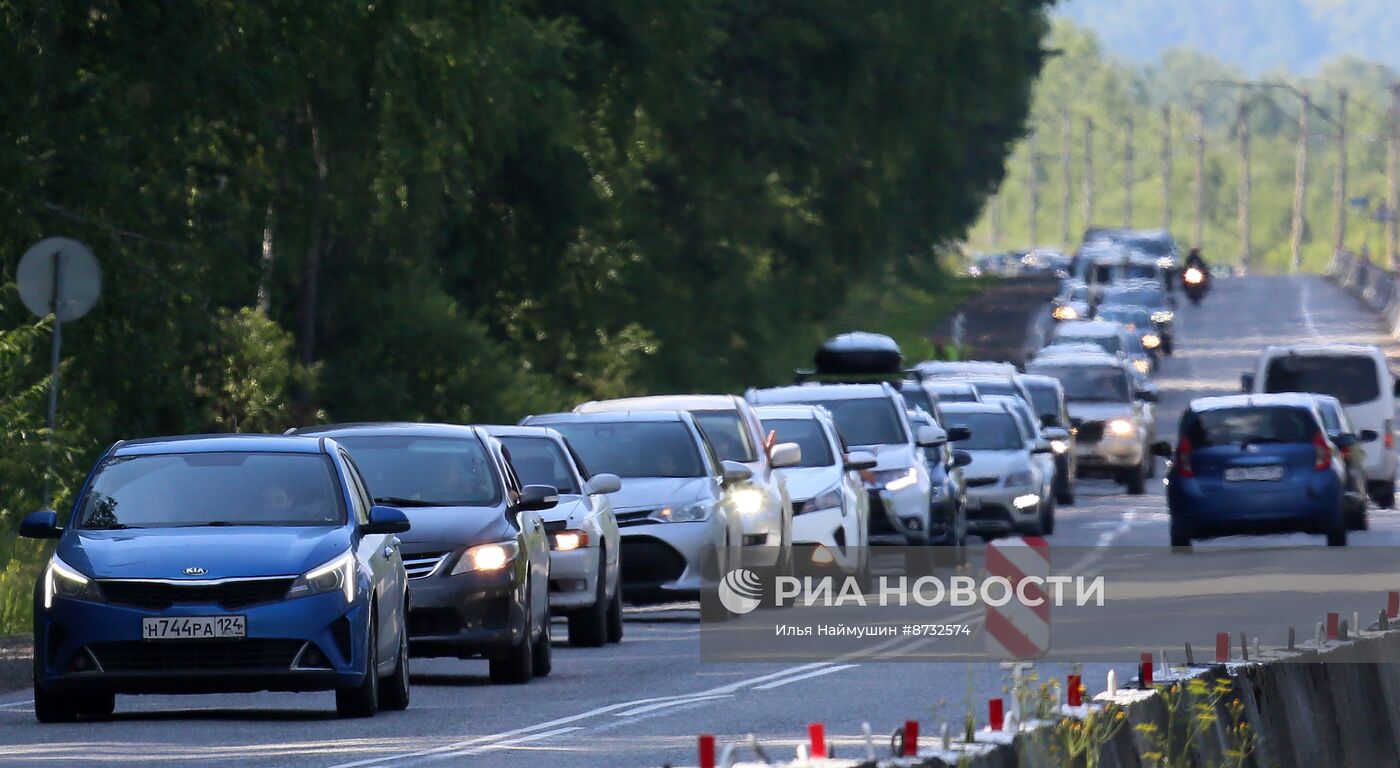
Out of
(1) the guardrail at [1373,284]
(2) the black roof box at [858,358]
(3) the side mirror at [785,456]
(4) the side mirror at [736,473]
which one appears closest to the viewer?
(4) the side mirror at [736,473]

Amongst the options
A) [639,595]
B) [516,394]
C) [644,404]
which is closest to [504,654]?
[639,595]

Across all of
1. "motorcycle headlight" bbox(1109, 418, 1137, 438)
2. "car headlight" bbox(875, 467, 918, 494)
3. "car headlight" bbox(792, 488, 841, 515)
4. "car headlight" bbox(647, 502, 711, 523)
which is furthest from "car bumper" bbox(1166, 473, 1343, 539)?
"motorcycle headlight" bbox(1109, 418, 1137, 438)

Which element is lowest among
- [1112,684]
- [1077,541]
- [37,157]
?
[1077,541]

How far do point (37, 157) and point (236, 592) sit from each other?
14.6 meters

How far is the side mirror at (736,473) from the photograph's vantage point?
22.8 metres

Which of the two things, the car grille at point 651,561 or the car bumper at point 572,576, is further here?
the car grille at point 651,561

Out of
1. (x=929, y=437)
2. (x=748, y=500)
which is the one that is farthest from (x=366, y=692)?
(x=929, y=437)

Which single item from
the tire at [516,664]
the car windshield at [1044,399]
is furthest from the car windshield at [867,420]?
the car windshield at [1044,399]

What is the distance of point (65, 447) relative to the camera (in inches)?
936

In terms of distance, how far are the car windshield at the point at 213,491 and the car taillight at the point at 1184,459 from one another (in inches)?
635

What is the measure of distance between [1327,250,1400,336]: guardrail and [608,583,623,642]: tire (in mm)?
68298

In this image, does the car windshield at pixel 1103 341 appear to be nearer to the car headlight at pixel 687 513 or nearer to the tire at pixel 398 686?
the car headlight at pixel 687 513

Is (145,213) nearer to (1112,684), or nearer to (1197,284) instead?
(1112,684)

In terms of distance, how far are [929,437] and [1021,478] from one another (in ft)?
14.8
